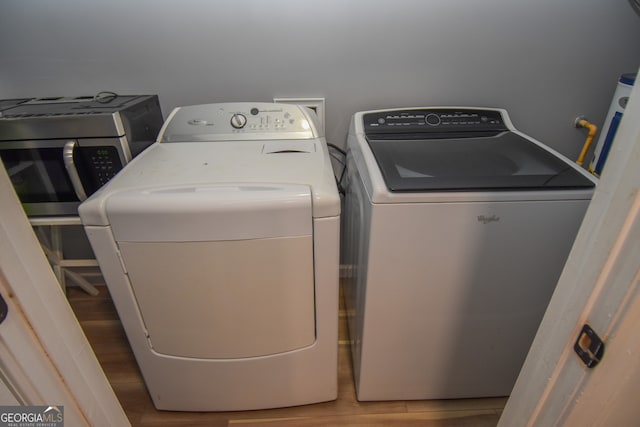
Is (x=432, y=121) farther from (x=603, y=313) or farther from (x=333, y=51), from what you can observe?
(x=603, y=313)

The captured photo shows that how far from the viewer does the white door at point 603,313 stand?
0.36 metres

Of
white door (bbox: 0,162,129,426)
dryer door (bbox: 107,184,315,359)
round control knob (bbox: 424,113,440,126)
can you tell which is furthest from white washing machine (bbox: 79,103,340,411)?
round control knob (bbox: 424,113,440,126)

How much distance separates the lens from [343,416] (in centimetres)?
120

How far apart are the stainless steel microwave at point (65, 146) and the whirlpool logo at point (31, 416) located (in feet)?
2.61

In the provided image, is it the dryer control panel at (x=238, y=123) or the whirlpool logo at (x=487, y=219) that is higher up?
the dryer control panel at (x=238, y=123)

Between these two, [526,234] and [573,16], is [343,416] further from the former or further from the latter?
[573,16]

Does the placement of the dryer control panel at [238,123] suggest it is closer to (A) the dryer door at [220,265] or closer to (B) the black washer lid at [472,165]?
(B) the black washer lid at [472,165]

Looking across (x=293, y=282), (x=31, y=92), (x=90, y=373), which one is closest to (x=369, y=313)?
(x=293, y=282)

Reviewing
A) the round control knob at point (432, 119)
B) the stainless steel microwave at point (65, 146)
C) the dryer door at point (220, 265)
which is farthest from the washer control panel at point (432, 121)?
the stainless steel microwave at point (65, 146)

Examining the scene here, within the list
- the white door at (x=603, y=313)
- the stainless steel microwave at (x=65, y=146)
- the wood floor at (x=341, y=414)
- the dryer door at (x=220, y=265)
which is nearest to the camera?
the white door at (x=603, y=313)

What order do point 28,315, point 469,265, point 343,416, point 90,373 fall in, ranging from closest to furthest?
1. point 28,315
2. point 90,373
3. point 469,265
4. point 343,416

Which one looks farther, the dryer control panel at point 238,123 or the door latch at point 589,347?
the dryer control panel at point 238,123

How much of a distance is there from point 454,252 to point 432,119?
2.10ft

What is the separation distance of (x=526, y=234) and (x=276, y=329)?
748mm
